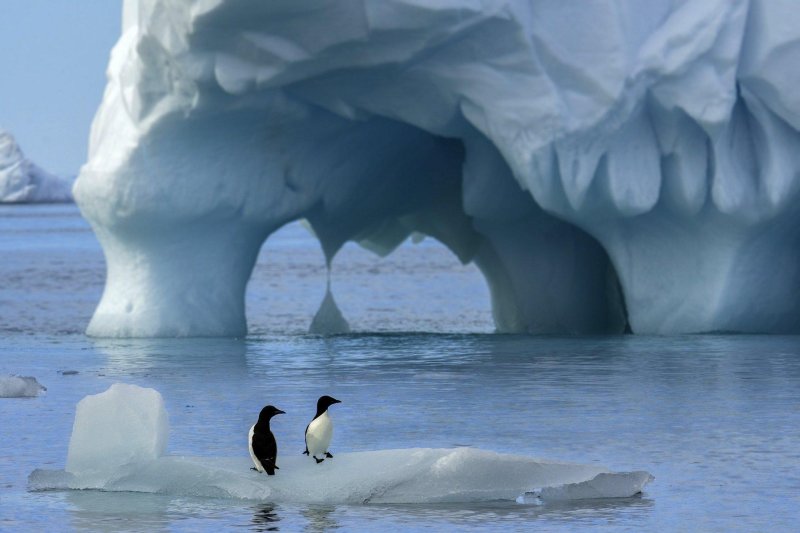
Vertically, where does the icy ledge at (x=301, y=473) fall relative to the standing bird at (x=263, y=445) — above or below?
below

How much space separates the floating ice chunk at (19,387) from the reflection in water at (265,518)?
4286 millimetres

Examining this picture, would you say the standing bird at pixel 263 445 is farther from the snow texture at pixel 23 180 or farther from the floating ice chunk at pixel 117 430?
the snow texture at pixel 23 180

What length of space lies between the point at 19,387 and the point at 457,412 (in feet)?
9.31

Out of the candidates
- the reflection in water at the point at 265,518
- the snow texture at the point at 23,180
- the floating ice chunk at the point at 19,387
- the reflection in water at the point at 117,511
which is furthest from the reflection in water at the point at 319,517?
the snow texture at the point at 23,180

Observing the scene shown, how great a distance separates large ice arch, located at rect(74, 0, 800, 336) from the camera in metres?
13.3

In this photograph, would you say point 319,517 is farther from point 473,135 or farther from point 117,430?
point 473,135

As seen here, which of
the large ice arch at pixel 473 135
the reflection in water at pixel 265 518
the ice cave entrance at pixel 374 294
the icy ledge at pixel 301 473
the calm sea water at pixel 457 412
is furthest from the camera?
the ice cave entrance at pixel 374 294

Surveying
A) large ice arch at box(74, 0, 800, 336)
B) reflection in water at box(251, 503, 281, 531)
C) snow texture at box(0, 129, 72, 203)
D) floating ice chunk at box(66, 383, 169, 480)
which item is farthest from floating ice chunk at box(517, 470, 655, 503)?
snow texture at box(0, 129, 72, 203)

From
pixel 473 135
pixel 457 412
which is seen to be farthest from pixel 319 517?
pixel 473 135

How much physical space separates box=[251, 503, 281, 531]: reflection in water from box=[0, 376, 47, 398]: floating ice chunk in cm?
429

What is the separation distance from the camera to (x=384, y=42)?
13.2 meters

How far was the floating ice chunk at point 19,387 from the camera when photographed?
440 inches

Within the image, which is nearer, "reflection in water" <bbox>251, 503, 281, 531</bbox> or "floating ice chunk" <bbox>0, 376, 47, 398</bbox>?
"reflection in water" <bbox>251, 503, 281, 531</bbox>

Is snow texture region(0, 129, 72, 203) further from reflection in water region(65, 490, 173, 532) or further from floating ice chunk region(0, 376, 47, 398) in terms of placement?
reflection in water region(65, 490, 173, 532)
